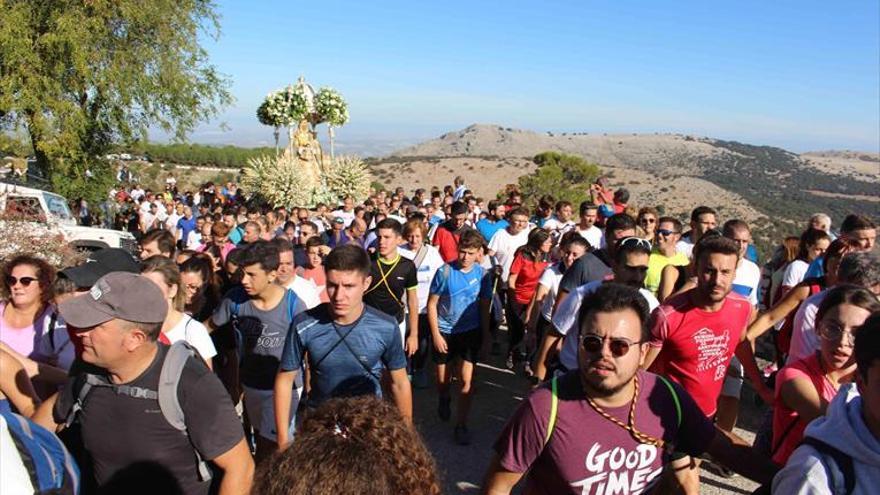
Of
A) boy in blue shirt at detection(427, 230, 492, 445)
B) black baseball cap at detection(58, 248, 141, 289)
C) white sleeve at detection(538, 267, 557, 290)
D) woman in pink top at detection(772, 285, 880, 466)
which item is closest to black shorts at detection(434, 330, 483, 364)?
boy in blue shirt at detection(427, 230, 492, 445)

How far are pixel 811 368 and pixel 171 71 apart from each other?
1686 cm

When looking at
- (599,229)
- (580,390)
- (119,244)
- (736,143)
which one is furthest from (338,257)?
(736,143)

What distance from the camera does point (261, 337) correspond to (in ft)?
14.2

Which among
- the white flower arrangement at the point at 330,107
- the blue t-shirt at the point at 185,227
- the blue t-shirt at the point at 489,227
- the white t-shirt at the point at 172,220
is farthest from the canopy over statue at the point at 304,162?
the blue t-shirt at the point at 489,227

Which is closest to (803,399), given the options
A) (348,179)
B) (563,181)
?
(348,179)

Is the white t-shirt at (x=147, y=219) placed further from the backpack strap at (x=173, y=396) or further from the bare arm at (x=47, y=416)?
the backpack strap at (x=173, y=396)

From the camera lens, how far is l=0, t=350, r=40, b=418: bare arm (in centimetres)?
298

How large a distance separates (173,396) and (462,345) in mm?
3735

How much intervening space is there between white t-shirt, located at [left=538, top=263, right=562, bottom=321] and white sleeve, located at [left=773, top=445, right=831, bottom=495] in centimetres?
402

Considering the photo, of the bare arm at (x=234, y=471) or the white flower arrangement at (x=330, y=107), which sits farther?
the white flower arrangement at (x=330, y=107)

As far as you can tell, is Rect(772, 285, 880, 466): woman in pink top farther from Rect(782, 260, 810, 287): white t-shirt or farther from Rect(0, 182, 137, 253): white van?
Rect(0, 182, 137, 253): white van

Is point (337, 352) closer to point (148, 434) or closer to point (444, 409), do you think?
point (148, 434)

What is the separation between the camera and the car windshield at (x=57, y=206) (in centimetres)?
1212

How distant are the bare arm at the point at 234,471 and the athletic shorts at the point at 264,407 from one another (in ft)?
5.09
